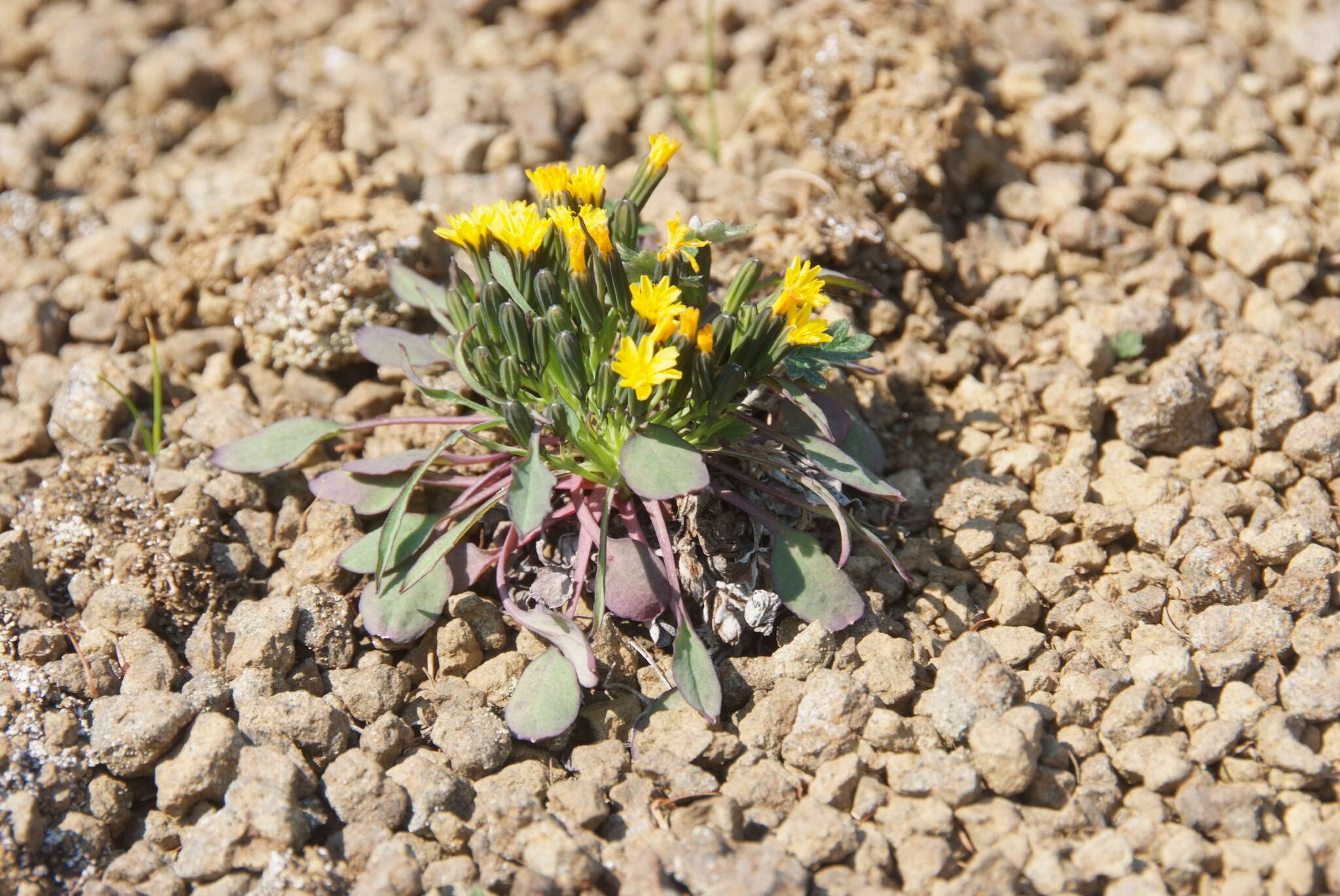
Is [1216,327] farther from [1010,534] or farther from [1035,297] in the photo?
[1010,534]

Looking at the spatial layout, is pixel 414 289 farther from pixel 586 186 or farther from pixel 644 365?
pixel 644 365

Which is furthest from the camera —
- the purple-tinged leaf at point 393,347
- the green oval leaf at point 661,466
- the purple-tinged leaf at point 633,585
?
the purple-tinged leaf at point 393,347

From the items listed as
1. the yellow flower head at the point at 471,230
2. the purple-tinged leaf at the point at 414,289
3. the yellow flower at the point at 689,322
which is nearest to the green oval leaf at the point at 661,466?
the yellow flower at the point at 689,322

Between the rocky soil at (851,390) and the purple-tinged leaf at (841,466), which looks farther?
the purple-tinged leaf at (841,466)

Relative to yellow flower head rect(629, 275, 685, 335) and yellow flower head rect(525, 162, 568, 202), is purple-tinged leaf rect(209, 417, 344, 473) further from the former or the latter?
yellow flower head rect(629, 275, 685, 335)

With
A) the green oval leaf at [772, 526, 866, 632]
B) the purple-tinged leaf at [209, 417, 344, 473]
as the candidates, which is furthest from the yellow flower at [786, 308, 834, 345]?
the purple-tinged leaf at [209, 417, 344, 473]

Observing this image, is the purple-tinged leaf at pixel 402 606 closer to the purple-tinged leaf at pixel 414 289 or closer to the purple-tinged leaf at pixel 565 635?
the purple-tinged leaf at pixel 565 635

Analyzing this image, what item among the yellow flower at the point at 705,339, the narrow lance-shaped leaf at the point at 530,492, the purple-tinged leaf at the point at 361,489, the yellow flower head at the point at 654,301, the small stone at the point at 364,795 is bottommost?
the small stone at the point at 364,795

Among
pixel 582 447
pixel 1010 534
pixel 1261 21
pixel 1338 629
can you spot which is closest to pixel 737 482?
pixel 582 447
